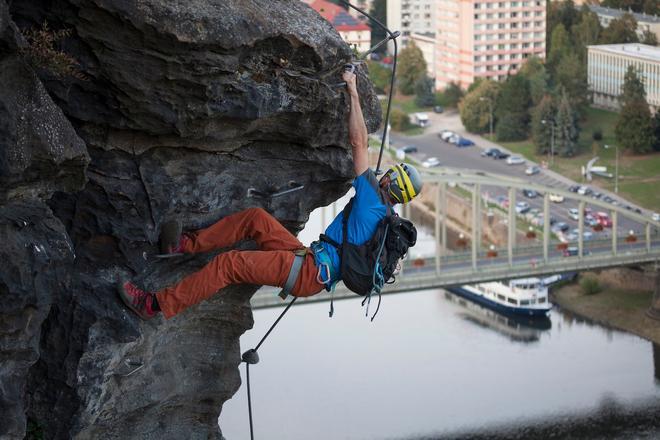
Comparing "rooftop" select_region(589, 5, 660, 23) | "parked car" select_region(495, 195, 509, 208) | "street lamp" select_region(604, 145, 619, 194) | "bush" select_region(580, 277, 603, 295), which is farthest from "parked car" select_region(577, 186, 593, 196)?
"rooftop" select_region(589, 5, 660, 23)

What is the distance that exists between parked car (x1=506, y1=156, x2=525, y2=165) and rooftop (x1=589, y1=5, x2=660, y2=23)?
16.9m

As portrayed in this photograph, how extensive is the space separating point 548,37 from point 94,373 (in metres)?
62.8

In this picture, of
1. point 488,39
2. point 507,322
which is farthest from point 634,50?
point 507,322

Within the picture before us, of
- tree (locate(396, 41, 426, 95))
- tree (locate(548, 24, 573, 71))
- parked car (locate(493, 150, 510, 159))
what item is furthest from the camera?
tree (locate(396, 41, 426, 95))

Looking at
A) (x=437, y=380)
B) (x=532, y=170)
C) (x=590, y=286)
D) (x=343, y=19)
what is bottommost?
(x=532, y=170)

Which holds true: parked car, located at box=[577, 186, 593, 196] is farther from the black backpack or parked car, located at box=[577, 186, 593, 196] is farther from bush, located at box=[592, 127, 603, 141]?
the black backpack

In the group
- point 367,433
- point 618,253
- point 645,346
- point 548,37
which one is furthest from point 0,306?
point 548,37

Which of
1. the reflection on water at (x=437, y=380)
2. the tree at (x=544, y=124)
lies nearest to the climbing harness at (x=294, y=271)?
the reflection on water at (x=437, y=380)

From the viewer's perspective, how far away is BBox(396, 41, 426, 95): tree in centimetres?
6931

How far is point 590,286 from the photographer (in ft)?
131

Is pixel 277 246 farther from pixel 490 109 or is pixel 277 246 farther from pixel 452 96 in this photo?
pixel 452 96

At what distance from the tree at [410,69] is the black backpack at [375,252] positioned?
59.6 meters

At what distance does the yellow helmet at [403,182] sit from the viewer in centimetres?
920

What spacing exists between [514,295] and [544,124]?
17.5 meters
